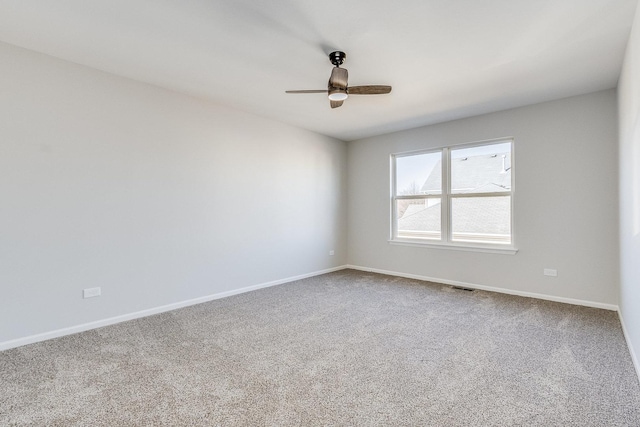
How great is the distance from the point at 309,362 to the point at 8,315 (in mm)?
2677

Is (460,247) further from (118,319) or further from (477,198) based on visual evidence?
(118,319)

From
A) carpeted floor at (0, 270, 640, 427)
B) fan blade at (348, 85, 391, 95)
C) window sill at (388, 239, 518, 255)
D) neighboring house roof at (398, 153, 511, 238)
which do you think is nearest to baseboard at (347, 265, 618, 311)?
carpeted floor at (0, 270, 640, 427)

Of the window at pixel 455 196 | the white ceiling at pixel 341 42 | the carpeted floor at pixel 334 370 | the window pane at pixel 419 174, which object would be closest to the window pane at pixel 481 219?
the window at pixel 455 196

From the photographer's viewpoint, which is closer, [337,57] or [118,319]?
[337,57]

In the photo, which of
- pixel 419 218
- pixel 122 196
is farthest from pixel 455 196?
pixel 122 196

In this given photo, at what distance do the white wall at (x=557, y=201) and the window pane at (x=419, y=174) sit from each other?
28cm

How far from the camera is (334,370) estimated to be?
229cm

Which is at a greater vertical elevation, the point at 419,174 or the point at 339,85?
the point at 339,85

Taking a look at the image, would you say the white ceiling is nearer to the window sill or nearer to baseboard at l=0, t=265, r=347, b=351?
the window sill

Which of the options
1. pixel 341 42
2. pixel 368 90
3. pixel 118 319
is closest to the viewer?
pixel 341 42

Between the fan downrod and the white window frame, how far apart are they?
2880mm

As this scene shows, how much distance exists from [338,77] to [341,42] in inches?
11.3

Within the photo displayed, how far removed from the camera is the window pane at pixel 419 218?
523 centimetres

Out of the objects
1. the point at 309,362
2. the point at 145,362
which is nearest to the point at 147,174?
the point at 145,362
